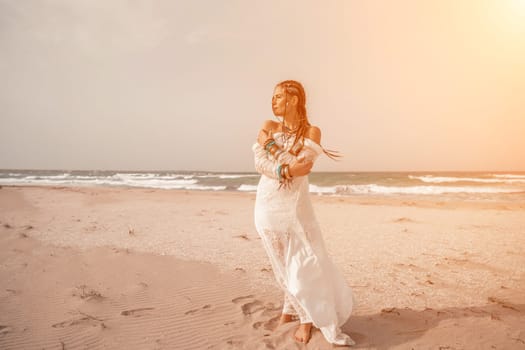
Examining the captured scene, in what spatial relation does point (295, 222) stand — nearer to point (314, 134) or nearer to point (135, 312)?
point (314, 134)

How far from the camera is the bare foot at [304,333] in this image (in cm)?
292

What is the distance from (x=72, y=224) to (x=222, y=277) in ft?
19.8

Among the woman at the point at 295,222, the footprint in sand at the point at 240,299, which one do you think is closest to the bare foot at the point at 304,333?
the woman at the point at 295,222

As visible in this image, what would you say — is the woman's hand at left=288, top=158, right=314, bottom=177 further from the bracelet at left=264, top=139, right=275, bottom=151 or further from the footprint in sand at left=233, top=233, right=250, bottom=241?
the footprint in sand at left=233, top=233, right=250, bottom=241

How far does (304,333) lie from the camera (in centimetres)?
294

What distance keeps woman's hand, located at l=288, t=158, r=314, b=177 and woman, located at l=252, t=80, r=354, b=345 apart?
98 millimetres

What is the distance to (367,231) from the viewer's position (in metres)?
8.59

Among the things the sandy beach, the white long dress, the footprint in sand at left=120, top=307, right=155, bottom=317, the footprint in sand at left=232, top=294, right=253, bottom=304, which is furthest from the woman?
the footprint in sand at left=120, top=307, right=155, bottom=317

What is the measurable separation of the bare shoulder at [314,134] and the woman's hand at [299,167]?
26 cm

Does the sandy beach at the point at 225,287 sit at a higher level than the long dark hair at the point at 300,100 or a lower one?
lower

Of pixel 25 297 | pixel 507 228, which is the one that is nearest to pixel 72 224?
pixel 25 297

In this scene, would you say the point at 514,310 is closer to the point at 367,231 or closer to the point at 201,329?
the point at 201,329

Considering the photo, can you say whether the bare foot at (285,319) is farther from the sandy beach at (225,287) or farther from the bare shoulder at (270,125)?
the bare shoulder at (270,125)

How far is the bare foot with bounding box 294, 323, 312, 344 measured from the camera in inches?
115
